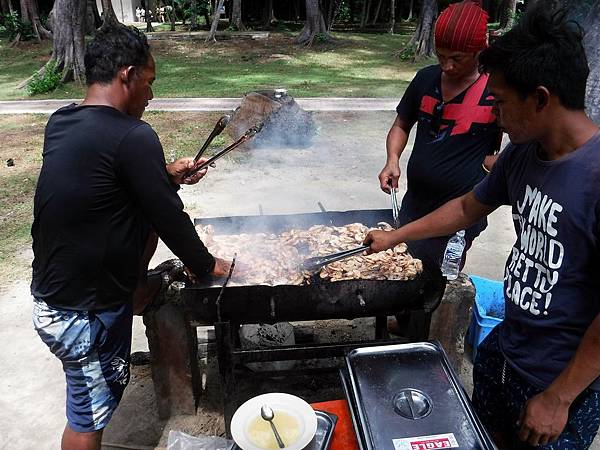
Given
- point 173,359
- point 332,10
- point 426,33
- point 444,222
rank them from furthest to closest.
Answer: point 332,10, point 426,33, point 173,359, point 444,222

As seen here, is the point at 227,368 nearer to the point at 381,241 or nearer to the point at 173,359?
the point at 173,359

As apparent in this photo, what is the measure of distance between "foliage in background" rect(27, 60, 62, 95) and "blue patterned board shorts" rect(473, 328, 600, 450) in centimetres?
1487

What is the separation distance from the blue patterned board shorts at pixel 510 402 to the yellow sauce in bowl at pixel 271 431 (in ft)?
3.24

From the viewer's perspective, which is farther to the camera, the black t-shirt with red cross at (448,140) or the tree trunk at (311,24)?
the tree trunk at (311,24)

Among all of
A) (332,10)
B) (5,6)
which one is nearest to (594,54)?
(332,10)

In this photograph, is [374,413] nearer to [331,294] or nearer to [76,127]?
[331,294]

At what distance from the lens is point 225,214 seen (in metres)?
6.41

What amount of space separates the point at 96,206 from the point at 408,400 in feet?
5.13

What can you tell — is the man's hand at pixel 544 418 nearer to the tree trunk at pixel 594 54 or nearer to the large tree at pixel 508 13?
the tree trunk at pixel 594 54

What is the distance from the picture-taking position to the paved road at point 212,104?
11773 mm

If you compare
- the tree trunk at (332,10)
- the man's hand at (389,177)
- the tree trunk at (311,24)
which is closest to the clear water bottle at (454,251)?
the man's hand at (389,177)

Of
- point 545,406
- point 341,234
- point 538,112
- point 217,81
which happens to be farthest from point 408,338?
point 217,81

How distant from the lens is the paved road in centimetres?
1177

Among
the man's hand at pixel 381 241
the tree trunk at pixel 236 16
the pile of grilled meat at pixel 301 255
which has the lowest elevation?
the pile of grilled meat at pixel 301 255
